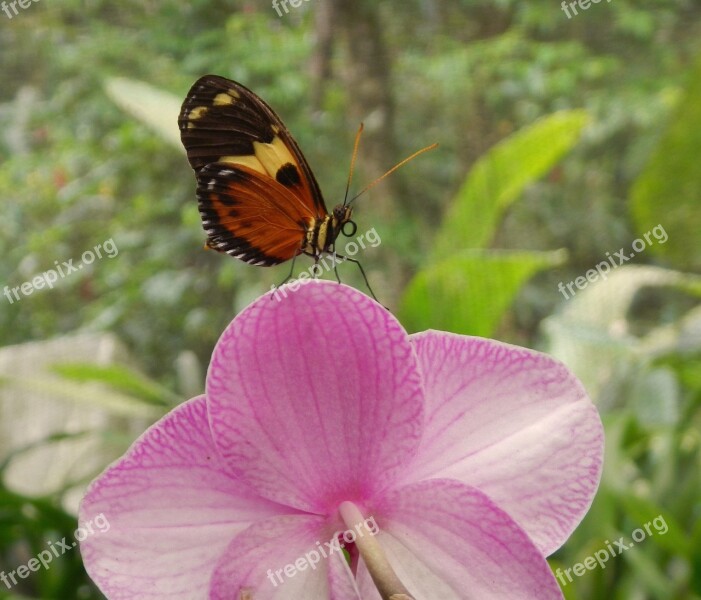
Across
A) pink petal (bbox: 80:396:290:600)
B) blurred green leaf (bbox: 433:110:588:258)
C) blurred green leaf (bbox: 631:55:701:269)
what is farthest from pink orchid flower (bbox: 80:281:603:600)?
blurred green leaf (bbox: 631:55:701:269)

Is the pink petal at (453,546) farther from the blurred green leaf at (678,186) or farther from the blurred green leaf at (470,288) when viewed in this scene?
the blurred green leaf at (678,186)

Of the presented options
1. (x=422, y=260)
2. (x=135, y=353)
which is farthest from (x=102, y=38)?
(x=422, y=260)

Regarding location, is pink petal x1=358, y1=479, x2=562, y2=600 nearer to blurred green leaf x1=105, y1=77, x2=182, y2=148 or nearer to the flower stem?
the flower stem

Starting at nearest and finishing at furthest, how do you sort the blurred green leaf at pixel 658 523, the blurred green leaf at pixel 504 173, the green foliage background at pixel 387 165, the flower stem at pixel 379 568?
the flower stem at pixel 379 568
the blurred green leaf at pixel 658 523
the blurred green leaf at pixel 504 173
the green foliage background at pixel 387 165

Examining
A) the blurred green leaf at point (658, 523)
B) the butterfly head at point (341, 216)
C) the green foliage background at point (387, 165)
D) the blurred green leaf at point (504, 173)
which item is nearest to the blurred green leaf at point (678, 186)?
the green foliage background at point (387, 165)

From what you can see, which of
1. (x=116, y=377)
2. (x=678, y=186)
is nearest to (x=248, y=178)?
(x=116, y=377)

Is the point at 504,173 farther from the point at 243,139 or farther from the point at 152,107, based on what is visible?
the point at 243,139
